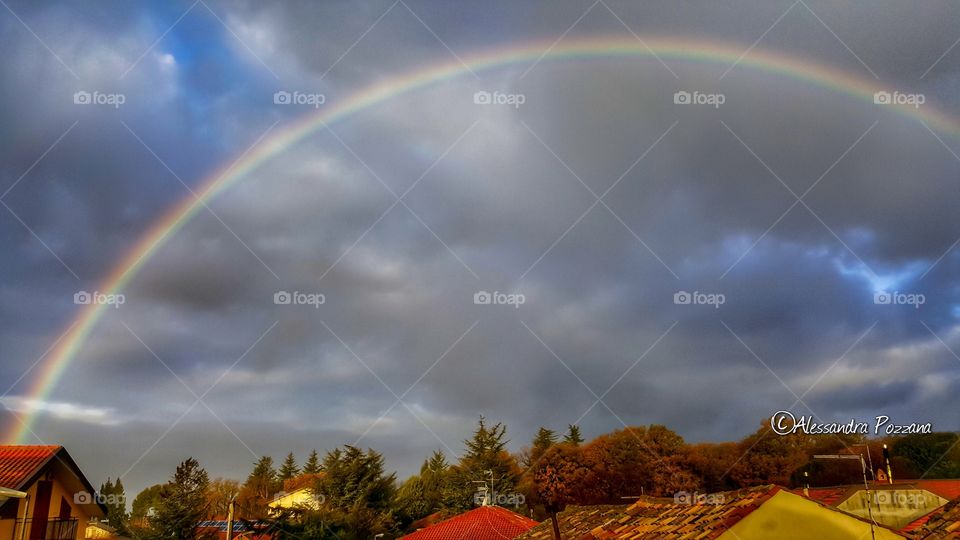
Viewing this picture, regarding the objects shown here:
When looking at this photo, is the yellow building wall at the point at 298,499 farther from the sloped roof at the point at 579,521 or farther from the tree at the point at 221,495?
the sloped roof at the point at 579,521

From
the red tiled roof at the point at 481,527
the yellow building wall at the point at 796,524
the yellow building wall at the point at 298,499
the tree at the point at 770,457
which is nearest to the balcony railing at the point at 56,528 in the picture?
the red tiled roof at the point at 481,527

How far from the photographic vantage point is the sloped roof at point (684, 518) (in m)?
13.3

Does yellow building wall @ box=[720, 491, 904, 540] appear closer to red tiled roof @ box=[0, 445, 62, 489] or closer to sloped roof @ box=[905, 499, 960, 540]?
sloped roof @ box=[905, 499, 960, 540]

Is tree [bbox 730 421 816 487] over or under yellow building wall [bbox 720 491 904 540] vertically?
over

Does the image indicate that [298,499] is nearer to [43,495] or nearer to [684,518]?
[43,495]

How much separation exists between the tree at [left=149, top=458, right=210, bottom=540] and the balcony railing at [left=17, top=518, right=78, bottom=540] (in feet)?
42.1

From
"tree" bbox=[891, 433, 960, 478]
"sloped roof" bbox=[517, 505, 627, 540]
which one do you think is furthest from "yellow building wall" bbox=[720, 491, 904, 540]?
"tree" bbox=[891, 433, 960, 478]

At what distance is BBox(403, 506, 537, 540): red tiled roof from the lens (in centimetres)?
3291

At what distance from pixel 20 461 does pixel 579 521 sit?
63.7 feet

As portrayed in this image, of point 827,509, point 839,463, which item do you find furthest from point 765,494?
point 839,463

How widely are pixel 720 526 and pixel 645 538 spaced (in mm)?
2981

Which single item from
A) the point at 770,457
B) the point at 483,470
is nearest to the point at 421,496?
the point at 483,470

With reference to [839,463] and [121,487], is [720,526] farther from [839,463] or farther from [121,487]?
[121,487]

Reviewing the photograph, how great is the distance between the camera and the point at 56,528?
23.5 metres
